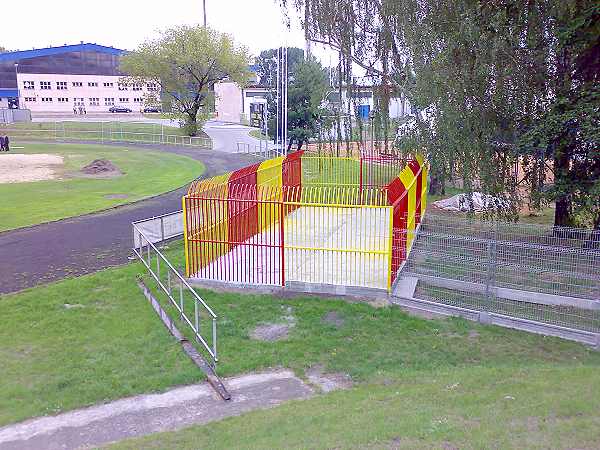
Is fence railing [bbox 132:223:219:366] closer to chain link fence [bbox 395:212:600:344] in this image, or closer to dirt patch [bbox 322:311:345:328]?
dirt patch [bbox 322:311:345:328]

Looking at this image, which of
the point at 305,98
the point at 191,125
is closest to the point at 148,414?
the point at 305,98

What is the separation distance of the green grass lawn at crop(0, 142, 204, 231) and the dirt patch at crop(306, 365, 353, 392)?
44.8 feet

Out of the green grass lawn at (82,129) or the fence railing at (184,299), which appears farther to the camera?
the green grass lawn at (82,129)

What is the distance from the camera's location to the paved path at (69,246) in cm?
1389

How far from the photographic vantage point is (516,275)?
10.9 m

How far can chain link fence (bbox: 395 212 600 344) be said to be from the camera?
33.7 feet

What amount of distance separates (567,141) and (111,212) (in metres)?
15.4

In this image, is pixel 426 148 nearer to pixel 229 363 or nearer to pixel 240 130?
pixel 229 363

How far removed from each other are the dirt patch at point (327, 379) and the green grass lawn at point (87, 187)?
44.8 ft

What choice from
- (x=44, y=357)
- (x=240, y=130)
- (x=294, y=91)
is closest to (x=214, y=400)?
(x=44, y=357)

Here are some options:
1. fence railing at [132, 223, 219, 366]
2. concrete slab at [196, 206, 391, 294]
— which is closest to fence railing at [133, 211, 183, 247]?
fence railing at [132, 223, 219, 366]

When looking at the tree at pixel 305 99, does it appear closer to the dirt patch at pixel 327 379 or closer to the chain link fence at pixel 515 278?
the chain link fence at pixel 515 278

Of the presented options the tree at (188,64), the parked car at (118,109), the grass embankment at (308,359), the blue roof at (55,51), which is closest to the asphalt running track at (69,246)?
the grass embankment at (308,359)

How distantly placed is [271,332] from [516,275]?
4.70 metres
